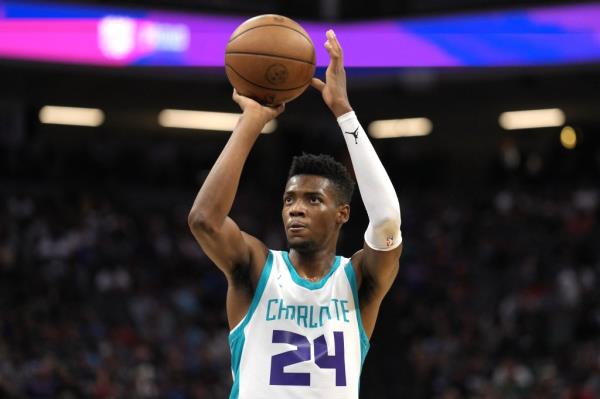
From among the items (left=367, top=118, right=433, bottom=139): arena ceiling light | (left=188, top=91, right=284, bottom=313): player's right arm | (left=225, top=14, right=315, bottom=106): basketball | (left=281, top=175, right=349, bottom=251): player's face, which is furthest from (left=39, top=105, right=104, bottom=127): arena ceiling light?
(left=188, top=91, right=284, bottom=313): player's right arm

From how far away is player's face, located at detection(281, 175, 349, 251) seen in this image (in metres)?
4.43

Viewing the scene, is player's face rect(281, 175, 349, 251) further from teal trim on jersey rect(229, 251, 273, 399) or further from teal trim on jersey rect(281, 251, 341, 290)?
teal trim on jersey rect(229, 251, 273, 399)

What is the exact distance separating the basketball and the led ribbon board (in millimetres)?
10262

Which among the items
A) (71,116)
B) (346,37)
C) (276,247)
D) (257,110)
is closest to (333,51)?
(257,110)

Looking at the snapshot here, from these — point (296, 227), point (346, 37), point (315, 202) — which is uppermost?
point (346, 37)

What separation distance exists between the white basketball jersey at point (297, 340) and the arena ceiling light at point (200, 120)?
15593 mm

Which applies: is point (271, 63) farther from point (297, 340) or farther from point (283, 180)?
point (283, 180)

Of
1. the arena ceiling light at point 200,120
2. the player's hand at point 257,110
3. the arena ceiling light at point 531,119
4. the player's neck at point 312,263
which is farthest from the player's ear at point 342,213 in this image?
the arena ceiling light at point 200,120

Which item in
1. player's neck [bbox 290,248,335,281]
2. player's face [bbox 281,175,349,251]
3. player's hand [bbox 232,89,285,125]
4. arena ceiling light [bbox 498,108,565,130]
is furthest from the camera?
arena ceiling light [bbox 498,108,565,130]

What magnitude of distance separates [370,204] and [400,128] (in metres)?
17.2

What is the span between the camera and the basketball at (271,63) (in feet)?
14.6

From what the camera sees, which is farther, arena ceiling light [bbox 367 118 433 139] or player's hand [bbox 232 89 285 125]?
arena ceiling light [bbox 367 118 433 139]

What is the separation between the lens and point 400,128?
21.4 m

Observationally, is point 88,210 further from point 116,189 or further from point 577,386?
point 577,386
